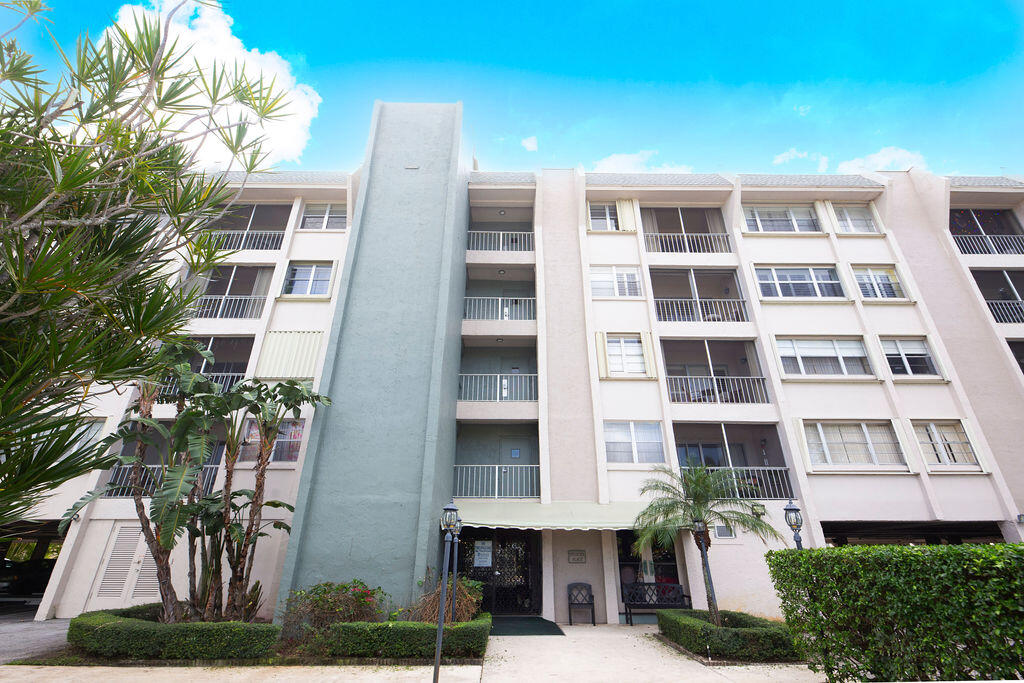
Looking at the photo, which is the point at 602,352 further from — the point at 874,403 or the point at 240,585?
the point at 240,585

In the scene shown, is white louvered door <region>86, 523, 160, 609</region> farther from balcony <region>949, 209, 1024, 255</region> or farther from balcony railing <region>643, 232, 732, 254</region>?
balcony <region>949, 209, 1024, 255</region>

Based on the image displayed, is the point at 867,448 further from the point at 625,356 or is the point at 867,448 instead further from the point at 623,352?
the point at 623,352

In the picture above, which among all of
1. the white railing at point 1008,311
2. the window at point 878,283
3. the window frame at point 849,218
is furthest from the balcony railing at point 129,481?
the white railing at point 1008,311

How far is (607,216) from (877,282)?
10.6m

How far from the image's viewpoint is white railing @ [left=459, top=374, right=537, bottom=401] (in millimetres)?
16578

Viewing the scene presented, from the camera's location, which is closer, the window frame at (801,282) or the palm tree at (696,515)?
the palm tree at (696,515)

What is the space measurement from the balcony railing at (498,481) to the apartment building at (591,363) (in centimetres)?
8

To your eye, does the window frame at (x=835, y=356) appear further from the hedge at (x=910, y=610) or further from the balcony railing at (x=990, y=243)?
the hedge at (x=910, y=610)

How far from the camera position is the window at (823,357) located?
16047 mm

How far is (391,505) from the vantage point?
11.3 m

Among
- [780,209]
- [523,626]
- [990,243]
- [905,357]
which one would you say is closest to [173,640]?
[523,626]

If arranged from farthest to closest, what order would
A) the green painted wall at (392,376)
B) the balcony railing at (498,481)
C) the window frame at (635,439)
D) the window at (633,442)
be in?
1. the balcony railing at (498,481)
2. the window at (633,442)
3. the window frame at (635,439)
4. the green painted wall at (392,376)

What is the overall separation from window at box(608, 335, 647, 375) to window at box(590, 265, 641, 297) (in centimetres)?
187

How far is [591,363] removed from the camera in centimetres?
1590
